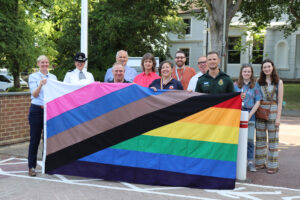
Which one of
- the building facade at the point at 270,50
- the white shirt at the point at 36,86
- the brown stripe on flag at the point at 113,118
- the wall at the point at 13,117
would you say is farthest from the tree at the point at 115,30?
the brown stripe on flag at the point at 113,118

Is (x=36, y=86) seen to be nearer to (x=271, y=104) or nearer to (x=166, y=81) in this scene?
(x=166, y=81)

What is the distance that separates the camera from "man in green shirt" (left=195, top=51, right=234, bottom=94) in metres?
5.55

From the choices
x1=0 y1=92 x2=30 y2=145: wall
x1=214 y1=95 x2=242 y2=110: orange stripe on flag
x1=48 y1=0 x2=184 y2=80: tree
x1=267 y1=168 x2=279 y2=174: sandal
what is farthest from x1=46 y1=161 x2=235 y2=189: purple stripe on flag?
x1=48 y1=0 x2=184 y2=80: tree

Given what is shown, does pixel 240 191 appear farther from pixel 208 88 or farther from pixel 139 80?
pixel 139 80

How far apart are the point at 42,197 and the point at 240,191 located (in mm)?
2961

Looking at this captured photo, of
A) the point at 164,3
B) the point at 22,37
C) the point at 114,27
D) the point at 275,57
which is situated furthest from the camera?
the point at 275,57

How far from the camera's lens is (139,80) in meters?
6.36

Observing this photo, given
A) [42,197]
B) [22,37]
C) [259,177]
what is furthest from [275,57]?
[42,197]

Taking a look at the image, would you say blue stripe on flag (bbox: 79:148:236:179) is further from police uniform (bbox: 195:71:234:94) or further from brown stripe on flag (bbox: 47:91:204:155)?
police uniform (bbox: 195:71:234:94)

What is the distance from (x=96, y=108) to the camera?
5.72 meters

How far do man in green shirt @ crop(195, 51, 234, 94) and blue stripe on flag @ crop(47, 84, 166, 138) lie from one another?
79 centimetres

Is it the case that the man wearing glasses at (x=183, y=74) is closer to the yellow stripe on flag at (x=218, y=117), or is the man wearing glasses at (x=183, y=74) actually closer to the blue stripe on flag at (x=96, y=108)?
the blue stripe on flag at (x=96, y=108)

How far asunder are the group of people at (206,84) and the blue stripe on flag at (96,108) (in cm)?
27

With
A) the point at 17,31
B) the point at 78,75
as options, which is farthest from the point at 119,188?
the point at 17,31
